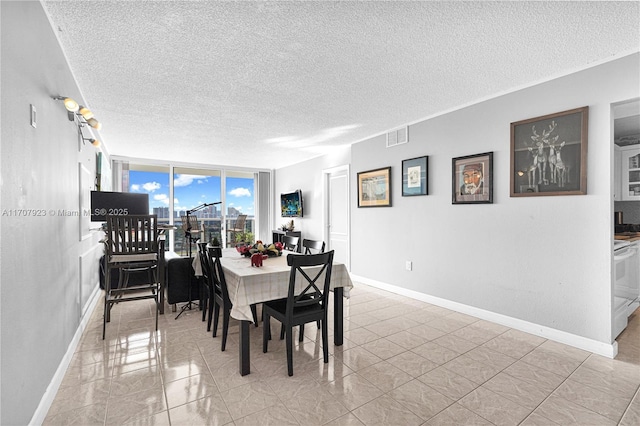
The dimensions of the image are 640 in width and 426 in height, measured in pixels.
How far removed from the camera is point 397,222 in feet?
15.1

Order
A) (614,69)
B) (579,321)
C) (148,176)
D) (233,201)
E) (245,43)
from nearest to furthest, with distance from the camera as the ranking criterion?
1. (245,43)
2. (614,69)
3. (579,321)
4. (148,176)
5. (233,201)

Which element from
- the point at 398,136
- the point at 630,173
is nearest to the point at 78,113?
the point at 398,136

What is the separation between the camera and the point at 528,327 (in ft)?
10.2

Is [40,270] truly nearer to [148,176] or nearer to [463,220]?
[463,220]

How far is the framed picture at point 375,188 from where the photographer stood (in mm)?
4777

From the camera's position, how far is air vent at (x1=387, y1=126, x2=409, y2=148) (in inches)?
176

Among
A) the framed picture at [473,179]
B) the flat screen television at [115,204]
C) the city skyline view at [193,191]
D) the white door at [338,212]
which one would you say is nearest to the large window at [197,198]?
the city skyline view at [193,191]

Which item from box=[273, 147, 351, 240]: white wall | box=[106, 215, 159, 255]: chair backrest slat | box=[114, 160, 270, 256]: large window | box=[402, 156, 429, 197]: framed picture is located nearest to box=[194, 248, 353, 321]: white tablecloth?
box=[106, 215, 159, 255]: chair backrest slat

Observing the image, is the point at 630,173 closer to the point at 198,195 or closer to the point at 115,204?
the point at 115,204

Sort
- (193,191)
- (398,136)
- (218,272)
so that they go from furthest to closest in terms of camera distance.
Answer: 1. (193,191)
2. (398,136)
3. (218,272)

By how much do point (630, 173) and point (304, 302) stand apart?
451 cm

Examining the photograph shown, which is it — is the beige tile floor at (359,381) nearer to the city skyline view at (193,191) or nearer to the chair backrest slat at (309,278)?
the chair backrest slat at (309,278)

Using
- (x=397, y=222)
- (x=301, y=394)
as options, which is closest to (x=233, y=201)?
(x=397, y=222)

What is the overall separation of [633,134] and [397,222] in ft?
10.3
